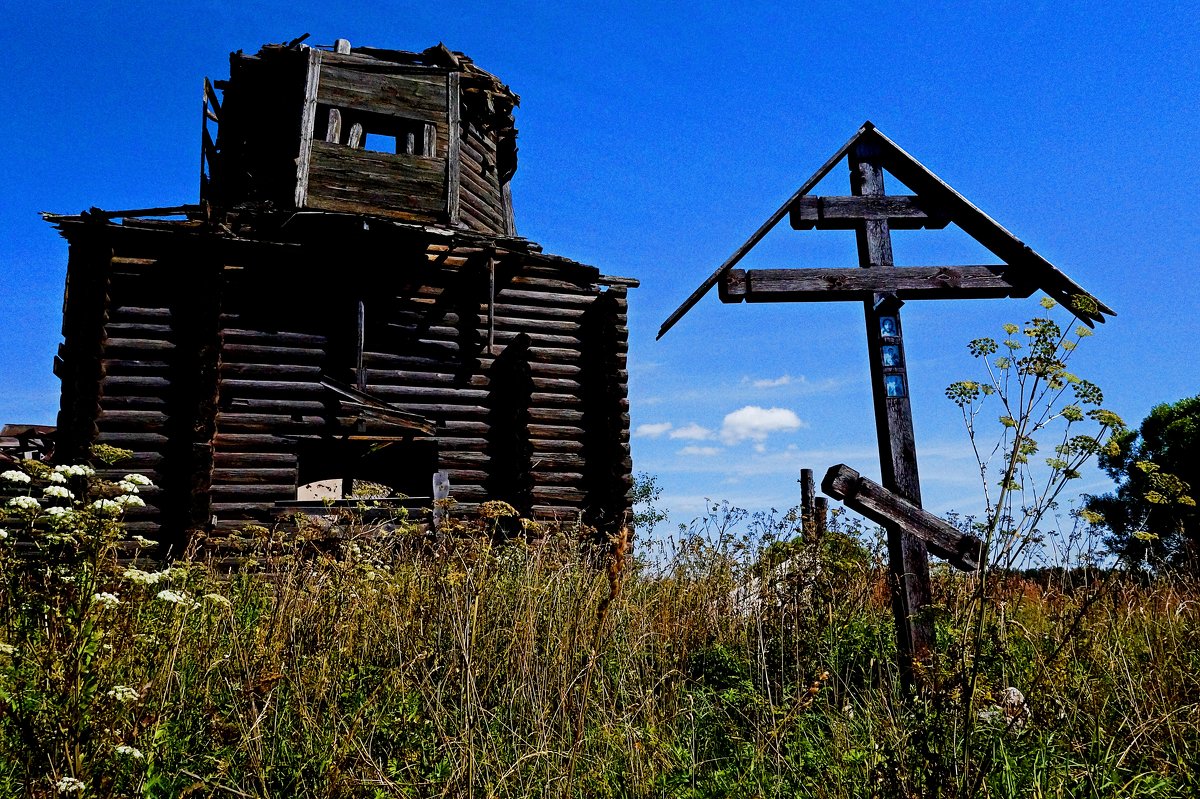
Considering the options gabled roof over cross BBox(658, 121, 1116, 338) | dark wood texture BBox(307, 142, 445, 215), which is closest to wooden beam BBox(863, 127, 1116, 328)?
gabled roof over cross BBox(658, 121, 1116, 338)

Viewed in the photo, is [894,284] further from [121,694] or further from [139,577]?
[121,694]

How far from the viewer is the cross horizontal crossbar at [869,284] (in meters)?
5.61

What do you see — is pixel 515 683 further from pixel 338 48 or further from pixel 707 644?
pixel 338 48

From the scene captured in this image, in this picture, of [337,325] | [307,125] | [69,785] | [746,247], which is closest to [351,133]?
[307,125]

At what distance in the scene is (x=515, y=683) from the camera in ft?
14.4

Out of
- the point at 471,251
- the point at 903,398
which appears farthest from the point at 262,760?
the point at 471,251

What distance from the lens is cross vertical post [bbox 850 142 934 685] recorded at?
5098 mm

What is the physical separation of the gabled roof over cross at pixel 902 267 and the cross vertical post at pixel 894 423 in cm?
11

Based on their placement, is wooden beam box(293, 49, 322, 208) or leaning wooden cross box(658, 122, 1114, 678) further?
wooden beam box(293, 49, 322, 208)

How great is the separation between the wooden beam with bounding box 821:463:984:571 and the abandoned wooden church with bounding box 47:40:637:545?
860 cm

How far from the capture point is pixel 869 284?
568 cm

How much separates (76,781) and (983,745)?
11.6 ft

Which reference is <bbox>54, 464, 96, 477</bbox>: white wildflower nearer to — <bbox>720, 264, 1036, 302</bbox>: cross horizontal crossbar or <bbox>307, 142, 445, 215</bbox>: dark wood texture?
<bbox>720, 264, 1036, 302</bbox>: cross horizontal crossbar

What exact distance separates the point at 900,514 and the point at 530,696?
2.76 m
